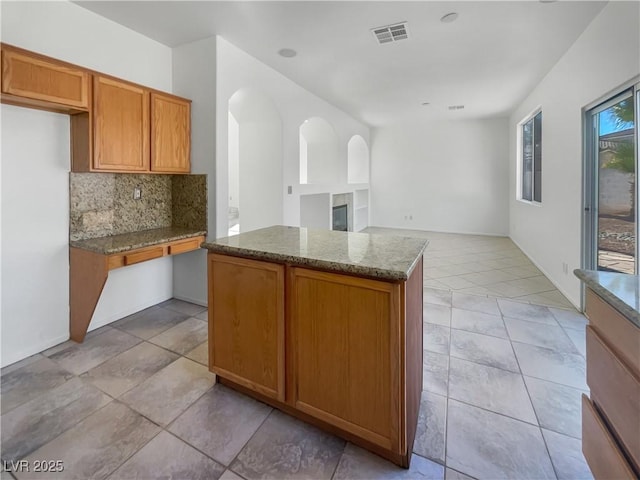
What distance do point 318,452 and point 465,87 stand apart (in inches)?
204

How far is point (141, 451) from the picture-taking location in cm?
155

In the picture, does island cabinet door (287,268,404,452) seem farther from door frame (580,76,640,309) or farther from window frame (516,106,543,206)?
window frame (516,106,543,206)

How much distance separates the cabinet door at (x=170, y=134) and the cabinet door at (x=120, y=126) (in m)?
0.09

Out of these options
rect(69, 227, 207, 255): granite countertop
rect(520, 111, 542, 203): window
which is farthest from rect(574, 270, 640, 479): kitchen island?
rect(520, 111, 542, 203): window

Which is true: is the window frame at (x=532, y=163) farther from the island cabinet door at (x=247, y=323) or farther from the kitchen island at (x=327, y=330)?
the island cabinet door at (x=247, y=323)

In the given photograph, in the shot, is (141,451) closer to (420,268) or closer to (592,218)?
(420,268)

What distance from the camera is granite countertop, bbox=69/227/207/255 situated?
2.48 metres

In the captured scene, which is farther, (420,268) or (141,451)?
(420,268)

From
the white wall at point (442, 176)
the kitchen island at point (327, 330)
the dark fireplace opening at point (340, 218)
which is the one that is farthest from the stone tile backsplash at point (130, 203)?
the white wall at point (442, 176)

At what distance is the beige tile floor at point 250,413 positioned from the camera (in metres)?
1.47

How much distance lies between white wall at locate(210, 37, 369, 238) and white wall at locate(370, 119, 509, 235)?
2.45 metres

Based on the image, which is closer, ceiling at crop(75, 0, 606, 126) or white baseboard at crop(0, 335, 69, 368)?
white baseboard at crop(0, 335, 69, 368)

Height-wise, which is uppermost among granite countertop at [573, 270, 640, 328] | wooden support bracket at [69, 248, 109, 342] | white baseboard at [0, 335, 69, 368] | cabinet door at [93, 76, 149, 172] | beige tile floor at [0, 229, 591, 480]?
cabinet door at [93, 76, 149, 172]

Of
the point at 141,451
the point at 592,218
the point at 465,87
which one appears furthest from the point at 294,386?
the point at 465,87
